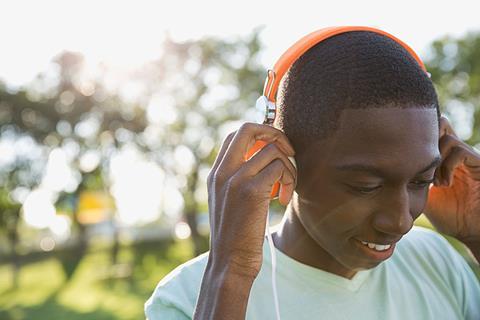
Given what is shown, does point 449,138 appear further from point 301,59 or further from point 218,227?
point 218,227

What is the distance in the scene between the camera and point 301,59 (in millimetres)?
1855

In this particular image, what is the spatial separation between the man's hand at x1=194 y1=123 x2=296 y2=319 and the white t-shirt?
0.22 meters

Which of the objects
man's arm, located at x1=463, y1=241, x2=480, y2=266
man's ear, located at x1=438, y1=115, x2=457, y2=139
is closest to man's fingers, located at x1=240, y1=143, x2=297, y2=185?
man's ear, located at x1=438, y1=115, x2=457, y2=139

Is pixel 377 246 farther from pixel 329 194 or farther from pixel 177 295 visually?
pixel 177 295

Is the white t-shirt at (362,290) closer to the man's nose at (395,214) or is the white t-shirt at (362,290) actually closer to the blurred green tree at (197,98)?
the man's nose at (395,214)

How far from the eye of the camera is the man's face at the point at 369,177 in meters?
1.68

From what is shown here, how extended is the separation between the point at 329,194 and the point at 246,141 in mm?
270

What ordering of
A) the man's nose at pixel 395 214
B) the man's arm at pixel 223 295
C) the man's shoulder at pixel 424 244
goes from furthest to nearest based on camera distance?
the man's shoulder at pixel 424 244 < the man's nose at pixel 395 214 < the man's arm at pixel 223 295

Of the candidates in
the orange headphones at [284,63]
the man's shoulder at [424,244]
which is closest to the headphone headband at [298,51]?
the orange headphones at [284,63]

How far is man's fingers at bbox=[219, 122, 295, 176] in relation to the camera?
5.68 feet

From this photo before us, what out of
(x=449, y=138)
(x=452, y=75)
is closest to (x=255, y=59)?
(x=452, y=75)

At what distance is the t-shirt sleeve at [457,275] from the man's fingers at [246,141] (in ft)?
2.35

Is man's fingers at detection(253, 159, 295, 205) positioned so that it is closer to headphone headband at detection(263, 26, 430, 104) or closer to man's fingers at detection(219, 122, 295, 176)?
man's fingers at detection(219, 122, 295, 176)

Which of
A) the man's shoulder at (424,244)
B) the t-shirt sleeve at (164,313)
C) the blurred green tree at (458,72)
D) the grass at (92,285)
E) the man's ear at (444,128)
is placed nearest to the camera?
the t-shirt sleeve at (164,313)
